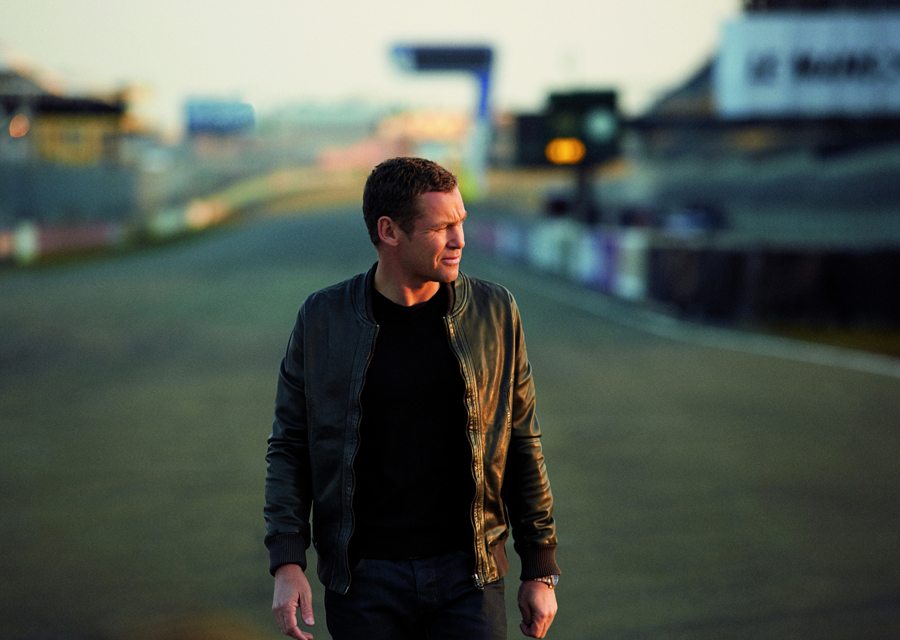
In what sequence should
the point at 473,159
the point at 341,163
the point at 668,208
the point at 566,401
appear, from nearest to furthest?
1. the point at 566,401
2. the point at 668,208
3. the point at 473,159
4. the point at 341,163

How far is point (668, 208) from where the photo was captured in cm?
5069

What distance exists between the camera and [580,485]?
21.7ft

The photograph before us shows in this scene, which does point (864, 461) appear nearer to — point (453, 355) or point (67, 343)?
point (453, 355)

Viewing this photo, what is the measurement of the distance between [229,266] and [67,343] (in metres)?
13.6

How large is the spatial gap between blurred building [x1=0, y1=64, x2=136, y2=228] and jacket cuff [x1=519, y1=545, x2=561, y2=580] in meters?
33.7

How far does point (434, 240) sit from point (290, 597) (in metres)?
0.96

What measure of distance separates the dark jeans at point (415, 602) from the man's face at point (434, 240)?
721mm

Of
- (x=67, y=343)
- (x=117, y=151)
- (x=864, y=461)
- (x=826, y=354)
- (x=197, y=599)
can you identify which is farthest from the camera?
(x=117, y=151)

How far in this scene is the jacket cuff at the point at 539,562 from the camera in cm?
262

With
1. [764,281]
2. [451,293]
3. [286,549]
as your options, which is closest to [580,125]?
[764,281]

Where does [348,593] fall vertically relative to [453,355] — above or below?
below

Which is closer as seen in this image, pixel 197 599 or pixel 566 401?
pixel 197 599

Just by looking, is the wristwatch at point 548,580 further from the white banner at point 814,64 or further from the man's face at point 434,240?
the white banner at point 814,64

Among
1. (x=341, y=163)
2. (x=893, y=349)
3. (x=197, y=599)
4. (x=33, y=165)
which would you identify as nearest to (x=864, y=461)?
(x=197, y=599)
